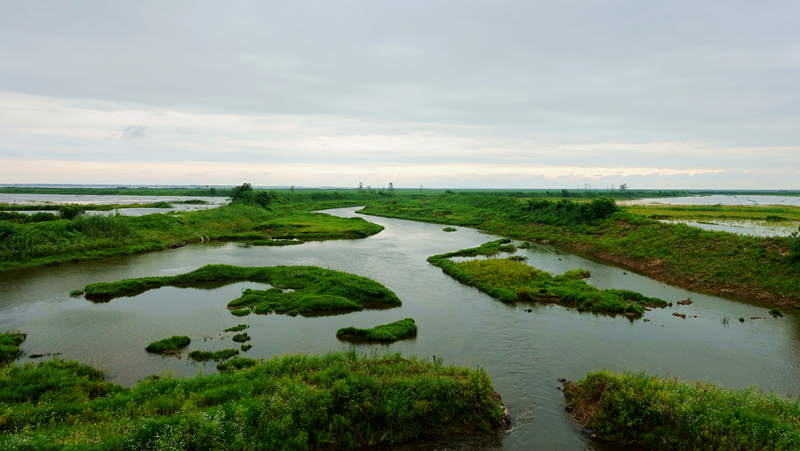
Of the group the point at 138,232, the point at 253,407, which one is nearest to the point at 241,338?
the point at 253,407

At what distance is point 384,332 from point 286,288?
11159mm

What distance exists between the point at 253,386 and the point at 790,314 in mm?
31216

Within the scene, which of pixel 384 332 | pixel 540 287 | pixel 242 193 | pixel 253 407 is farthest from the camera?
pixel 242 193

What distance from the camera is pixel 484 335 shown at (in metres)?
19.4

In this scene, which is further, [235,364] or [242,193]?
[242,193]

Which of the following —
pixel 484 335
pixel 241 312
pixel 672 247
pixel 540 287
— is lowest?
pixel 484 335

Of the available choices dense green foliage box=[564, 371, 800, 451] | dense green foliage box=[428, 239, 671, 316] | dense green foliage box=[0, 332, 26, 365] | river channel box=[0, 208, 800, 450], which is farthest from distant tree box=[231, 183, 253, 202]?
dense green foliage box=[564, 371, 800, 451]

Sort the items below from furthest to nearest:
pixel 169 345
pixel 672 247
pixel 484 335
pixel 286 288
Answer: pixel 672 247 → pixel 286 288 → pixel 484 335 → pixel 169 345

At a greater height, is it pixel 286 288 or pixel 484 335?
pixel 286 288

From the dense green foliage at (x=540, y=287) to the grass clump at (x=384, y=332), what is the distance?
347 inches

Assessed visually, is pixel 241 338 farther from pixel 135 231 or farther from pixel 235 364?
pixel 135 231

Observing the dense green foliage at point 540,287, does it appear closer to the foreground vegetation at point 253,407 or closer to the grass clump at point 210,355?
the foreground vegetation at point 253,407

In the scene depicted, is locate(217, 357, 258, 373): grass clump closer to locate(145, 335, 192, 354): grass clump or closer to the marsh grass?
locate(145, 335, 192, 354): grass clump

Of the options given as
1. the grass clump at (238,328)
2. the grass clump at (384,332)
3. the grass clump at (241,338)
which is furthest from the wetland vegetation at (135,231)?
the grass clump at (384,332)
